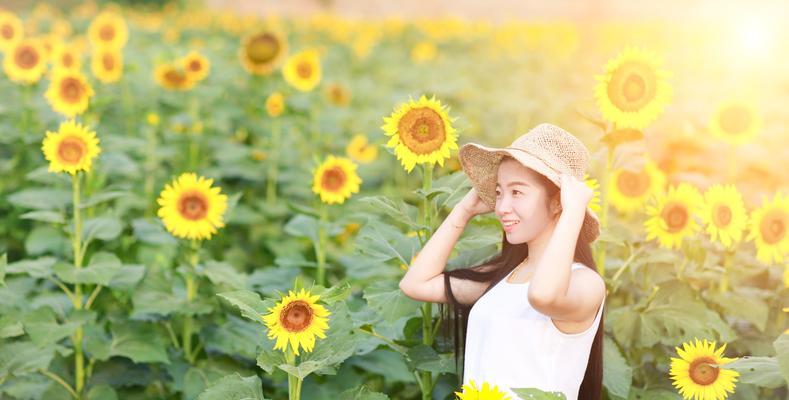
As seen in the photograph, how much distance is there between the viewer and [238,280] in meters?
3.36

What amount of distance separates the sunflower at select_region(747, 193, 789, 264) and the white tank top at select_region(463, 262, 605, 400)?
2.67 ft

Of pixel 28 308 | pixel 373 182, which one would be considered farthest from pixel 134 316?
pixel 373 182

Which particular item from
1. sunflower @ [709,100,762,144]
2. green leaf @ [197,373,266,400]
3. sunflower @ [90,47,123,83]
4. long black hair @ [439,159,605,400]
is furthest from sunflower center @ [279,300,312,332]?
sunflower @ [90,47,123,83]

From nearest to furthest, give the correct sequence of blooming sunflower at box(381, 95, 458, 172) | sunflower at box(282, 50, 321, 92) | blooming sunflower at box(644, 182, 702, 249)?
blooming sunflower at box(381, 95, 458, 172) → blooming sunflower at box(644, 182, 702, 249) → sunflower at box(282, 50, 321, 92)

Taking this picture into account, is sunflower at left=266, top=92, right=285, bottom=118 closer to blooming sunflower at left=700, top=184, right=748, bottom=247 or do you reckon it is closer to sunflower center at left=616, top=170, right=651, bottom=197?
sunflower center at left=616, top=170, right=651, bottom=197

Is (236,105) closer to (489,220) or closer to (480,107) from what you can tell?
(480,107)

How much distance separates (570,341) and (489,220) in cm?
67

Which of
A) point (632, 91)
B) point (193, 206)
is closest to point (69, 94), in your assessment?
point (193, 206)

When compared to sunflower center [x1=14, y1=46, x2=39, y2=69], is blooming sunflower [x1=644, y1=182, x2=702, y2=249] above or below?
below

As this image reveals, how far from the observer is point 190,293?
3348mm

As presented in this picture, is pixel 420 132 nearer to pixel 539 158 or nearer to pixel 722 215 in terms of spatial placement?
pixel 539 158

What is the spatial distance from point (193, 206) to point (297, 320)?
40.2 inches

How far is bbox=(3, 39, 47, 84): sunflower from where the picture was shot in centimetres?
471

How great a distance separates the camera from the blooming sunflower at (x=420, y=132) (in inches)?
107
